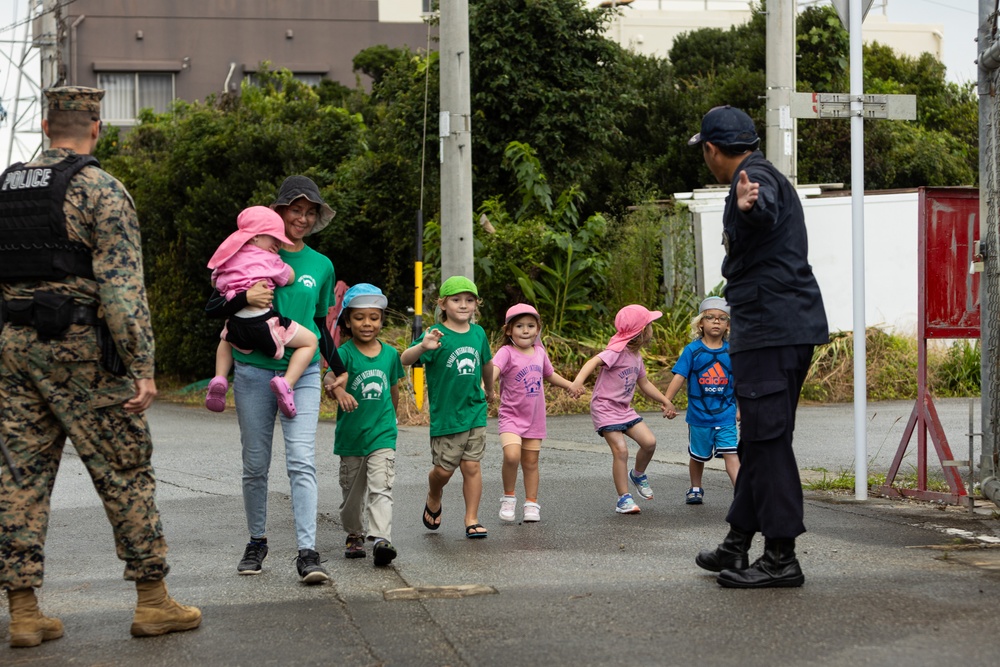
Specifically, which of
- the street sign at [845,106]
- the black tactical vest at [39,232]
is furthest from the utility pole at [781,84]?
the black tactical vest at [39,232]

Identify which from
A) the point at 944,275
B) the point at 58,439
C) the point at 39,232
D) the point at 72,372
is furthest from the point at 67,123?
the point at 944,275

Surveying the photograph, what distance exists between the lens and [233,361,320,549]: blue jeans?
6.14m

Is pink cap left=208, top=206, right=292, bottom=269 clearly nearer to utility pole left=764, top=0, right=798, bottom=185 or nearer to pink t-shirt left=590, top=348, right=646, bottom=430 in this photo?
pink t-shirt left=590, top=348, right=646, bottom=430

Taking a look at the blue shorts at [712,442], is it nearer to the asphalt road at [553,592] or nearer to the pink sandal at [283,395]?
the asphalt road at [553,592]

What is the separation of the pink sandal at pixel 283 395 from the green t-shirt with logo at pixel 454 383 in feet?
4.49

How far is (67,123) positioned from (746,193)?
281cm

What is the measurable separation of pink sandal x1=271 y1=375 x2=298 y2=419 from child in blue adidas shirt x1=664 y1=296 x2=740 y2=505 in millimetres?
3096

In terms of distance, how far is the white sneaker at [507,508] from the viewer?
7836 mm

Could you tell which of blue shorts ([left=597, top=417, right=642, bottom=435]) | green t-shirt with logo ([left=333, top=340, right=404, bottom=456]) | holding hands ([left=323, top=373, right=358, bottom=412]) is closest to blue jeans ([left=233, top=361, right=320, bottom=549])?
holding hands ([left=323, top=373, right=358, bottom=412])

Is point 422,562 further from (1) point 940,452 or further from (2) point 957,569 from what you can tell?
(1) point 940,452

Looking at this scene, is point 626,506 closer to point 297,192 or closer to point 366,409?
point 366,409

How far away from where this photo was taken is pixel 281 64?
43938mm

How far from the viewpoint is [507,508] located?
787cm

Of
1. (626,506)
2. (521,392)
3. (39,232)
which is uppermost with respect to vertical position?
(39,232)
